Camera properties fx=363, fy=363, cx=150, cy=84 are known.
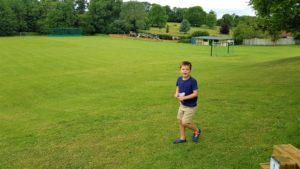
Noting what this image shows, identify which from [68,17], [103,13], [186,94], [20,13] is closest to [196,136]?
[186,94]

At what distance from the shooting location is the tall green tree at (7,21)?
3875 inches

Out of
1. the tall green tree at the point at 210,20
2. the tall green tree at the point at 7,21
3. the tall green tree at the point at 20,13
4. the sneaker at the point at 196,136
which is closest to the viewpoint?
the sneaker at the point at 196,136

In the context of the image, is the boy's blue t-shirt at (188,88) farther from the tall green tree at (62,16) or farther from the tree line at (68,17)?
the tall green tree at (62,16)

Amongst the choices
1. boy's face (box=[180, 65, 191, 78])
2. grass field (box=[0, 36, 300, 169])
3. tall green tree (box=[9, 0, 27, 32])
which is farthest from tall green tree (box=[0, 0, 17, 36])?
boy's face (box=[180, 65, 191, 78])

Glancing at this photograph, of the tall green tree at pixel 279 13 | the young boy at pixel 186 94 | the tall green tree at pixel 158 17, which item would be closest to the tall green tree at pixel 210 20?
the tall green tree at pixel 158 17

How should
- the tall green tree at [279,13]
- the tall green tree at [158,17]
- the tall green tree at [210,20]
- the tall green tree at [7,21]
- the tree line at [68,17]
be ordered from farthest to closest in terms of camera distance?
the tall green tree at [210,20], the tall green tree at [158,17], the tree line at [68,17], the tall green tree at [7,21], the tall green tree at [279,13]

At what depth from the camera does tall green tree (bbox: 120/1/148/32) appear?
116 metres

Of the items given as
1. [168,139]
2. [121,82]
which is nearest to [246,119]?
[168,139]

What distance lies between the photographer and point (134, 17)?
381 feet

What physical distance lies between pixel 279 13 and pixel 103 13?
331 feet

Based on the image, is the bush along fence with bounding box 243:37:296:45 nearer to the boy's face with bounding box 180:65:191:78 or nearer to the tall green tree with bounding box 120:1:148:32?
the tall green tree with bounding box 120:1:148:32

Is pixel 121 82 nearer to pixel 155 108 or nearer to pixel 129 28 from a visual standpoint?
pixel 155 108

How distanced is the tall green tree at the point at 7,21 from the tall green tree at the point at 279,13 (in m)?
87.9

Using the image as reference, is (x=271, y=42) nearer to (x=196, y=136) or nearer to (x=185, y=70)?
(x=196, y=136)
